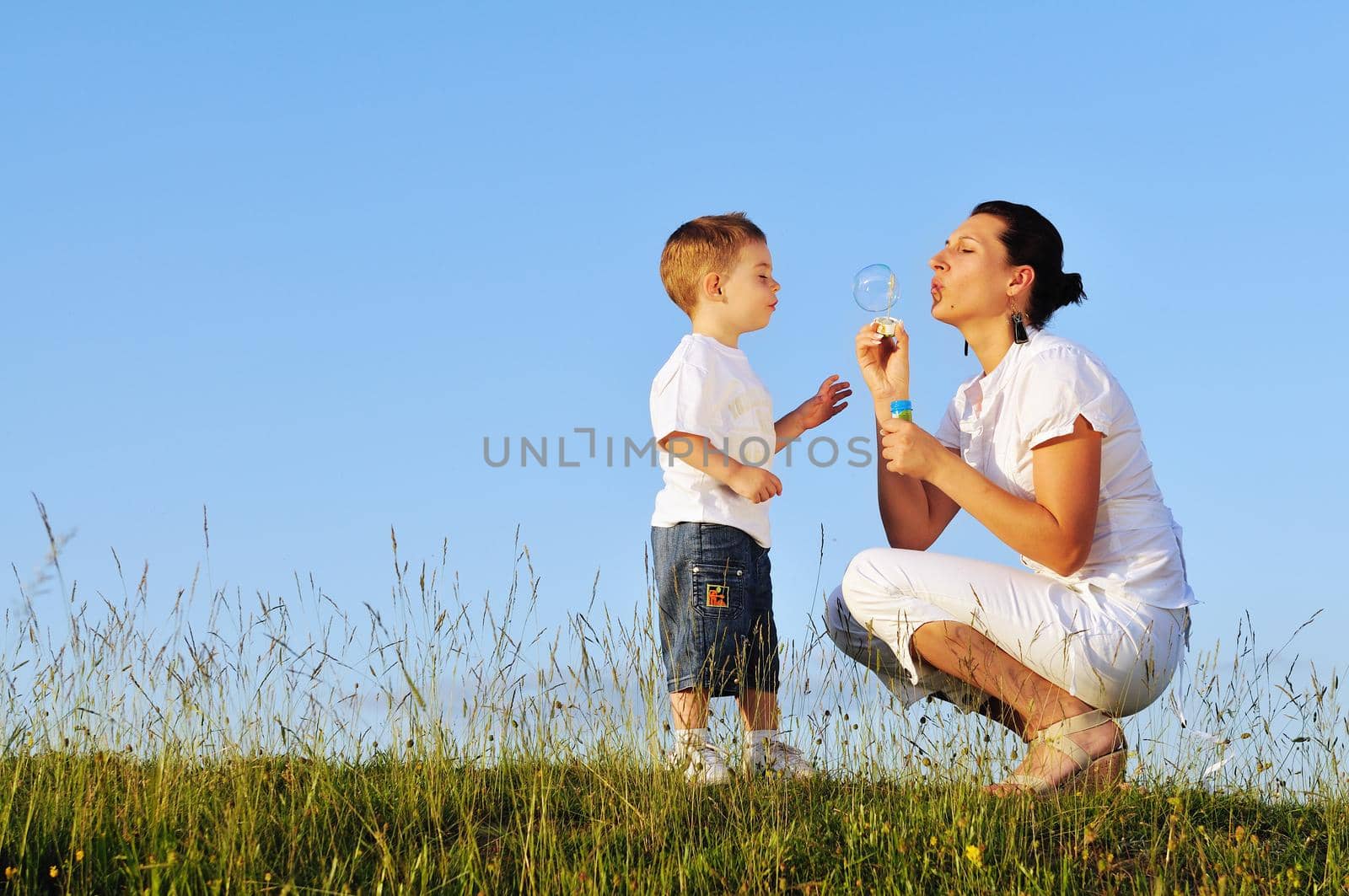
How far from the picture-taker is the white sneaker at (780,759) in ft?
15.3

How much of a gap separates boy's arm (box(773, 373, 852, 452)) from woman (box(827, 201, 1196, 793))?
2.02 ft

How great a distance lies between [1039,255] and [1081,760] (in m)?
2.09

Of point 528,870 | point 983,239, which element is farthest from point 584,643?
point 983,239

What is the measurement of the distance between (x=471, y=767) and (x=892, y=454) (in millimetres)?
2053

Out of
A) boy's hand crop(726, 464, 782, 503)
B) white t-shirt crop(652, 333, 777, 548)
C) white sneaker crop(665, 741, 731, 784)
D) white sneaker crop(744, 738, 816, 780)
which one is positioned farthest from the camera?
white t-shirt crop(652, 333, 777, 548)

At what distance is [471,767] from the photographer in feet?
15.4

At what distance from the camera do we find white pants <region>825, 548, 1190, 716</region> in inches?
175

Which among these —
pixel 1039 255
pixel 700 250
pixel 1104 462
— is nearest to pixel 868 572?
pixel 1104 462

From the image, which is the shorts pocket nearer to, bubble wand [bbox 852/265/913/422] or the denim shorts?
the denim shorts

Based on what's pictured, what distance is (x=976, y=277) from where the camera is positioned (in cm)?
503

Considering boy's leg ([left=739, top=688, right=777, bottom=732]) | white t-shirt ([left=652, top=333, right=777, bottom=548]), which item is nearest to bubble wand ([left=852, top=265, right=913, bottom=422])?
white t-shirt ([left=652, top=333, right=777, bottom=548])

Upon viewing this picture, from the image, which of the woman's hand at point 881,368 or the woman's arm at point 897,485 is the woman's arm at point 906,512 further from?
the woman's hand at point 881,368

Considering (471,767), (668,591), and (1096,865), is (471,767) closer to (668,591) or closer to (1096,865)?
(668,591)

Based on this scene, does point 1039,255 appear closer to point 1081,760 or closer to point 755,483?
point 755,483
